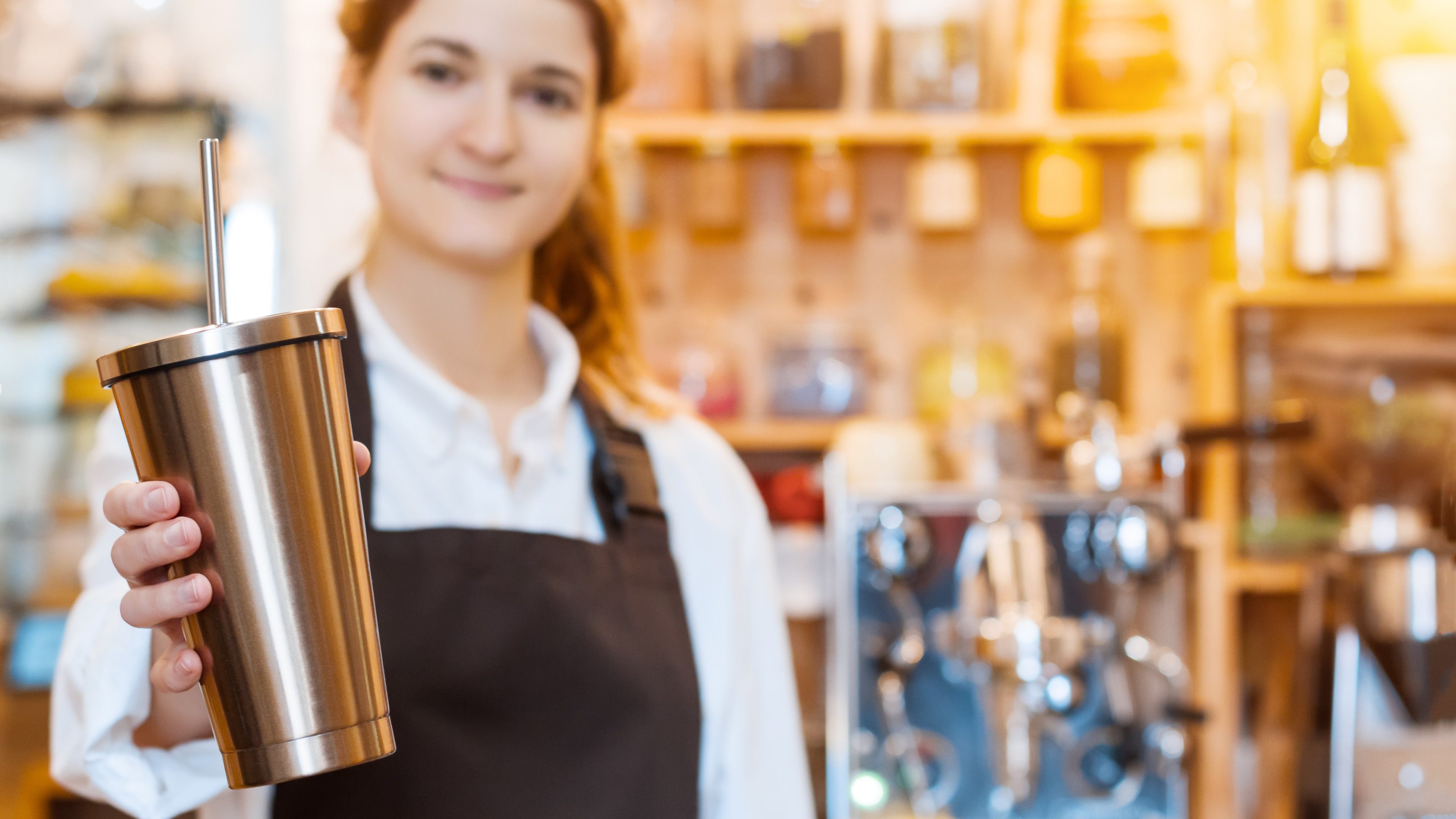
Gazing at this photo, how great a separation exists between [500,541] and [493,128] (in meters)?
0.28

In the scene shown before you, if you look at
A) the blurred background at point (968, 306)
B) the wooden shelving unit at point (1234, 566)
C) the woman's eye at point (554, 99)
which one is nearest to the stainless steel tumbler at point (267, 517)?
the woman's eye at point (554, 99)

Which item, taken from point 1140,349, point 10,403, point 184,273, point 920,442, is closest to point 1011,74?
point 1140,349

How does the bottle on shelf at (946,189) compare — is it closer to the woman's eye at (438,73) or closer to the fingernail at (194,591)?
the woman's eye at (438,73)

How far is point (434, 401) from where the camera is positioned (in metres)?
0.87

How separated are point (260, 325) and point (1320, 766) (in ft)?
4.21

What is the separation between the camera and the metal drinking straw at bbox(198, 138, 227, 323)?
46cm

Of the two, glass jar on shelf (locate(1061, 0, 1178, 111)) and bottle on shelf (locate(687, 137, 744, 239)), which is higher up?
glass jar on shelf (locate(1061, 0, 1178, 111))

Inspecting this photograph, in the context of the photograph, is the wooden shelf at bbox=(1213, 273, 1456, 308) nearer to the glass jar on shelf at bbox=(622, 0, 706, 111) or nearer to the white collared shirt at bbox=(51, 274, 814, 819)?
the glass jar on shelf at bbox=(622, 0, 706, 111)

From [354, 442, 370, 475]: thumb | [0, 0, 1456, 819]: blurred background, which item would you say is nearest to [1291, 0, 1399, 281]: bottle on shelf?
[0, 0, 1456, 819]: blurred background

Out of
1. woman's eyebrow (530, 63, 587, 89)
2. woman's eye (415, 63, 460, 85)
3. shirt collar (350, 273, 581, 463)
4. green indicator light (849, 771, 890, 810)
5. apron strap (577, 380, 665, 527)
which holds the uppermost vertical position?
woman's eye (415, 63, 460, 85)

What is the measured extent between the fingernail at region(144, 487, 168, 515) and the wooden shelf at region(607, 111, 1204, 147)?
1482 mm

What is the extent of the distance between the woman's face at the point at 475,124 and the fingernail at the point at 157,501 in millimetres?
415

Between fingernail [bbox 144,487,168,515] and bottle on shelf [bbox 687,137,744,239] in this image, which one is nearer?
fingernail [bbox 144,487,168,515]

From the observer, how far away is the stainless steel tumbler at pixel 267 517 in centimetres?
45
